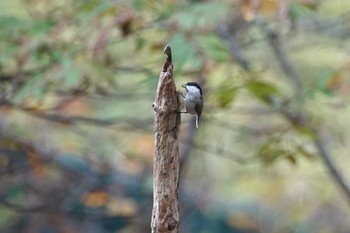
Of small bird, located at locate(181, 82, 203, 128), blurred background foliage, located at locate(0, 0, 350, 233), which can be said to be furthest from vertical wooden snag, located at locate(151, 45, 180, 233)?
blurred background foliage, located at locate(0, 0, 350, 233)

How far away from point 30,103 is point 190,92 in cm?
192

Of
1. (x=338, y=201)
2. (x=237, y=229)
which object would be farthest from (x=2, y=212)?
(x=338, y=201)

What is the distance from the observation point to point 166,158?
1227 mm

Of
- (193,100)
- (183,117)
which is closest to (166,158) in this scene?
(193,100)

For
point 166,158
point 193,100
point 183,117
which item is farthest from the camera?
point 183,117

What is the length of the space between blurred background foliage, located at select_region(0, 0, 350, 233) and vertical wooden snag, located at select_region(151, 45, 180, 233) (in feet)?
4.05

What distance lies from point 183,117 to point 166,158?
262 cm

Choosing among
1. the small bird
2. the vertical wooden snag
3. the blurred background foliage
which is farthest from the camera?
the blurred background foliage

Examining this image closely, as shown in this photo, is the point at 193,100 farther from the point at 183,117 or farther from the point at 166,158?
the point at 183,117

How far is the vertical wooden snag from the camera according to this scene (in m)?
1.23

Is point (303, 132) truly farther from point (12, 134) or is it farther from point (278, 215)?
point (278, 215)

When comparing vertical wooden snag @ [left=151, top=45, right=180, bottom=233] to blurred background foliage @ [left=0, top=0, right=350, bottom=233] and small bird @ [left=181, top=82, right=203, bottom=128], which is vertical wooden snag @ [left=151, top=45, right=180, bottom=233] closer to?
small bird @ [left=181, top=82, right=203, bottom=128]

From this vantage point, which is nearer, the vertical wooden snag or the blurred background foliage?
the vertical wooden snag

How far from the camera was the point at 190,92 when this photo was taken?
4.38ft
